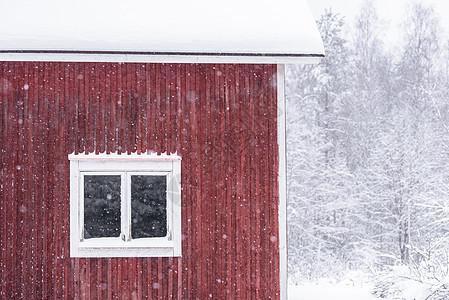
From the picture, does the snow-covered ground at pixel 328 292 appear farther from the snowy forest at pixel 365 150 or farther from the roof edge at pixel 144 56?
the roof edge at pixel 144 56

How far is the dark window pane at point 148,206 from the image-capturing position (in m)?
8.70

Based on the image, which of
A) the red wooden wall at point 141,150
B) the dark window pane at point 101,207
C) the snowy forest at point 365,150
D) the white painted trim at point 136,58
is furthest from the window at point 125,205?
the snowy forest at point 365,150

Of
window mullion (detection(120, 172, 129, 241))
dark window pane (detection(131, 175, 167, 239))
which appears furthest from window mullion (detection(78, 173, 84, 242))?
dark window pane (detection(131, 175, 167, 239))

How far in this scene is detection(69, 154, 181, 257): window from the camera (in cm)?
862

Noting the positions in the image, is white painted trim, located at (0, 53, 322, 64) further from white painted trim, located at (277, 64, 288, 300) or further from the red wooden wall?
white painted trim, located at (277, 64, 288, 300)

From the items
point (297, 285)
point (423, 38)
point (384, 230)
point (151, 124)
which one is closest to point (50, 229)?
point (151, 124)

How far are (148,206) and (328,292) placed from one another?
9224 mm

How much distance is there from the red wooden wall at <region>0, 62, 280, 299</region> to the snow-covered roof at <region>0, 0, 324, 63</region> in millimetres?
430

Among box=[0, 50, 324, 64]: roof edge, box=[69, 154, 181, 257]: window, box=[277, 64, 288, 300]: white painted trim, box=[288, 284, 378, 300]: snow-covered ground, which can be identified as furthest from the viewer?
box=[288, 284, 378, 300]: snow-covered ground

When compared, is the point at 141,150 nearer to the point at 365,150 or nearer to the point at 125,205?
the point at 125,205

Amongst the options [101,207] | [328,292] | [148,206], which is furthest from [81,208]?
[328,292]

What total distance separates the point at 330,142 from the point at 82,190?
2147 cm

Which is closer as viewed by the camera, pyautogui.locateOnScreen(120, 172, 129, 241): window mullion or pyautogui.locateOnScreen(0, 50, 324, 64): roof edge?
pyautogui.locateOnScreen(0, 50, 324, 64): roof edge

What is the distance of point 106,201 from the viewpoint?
868 cm
